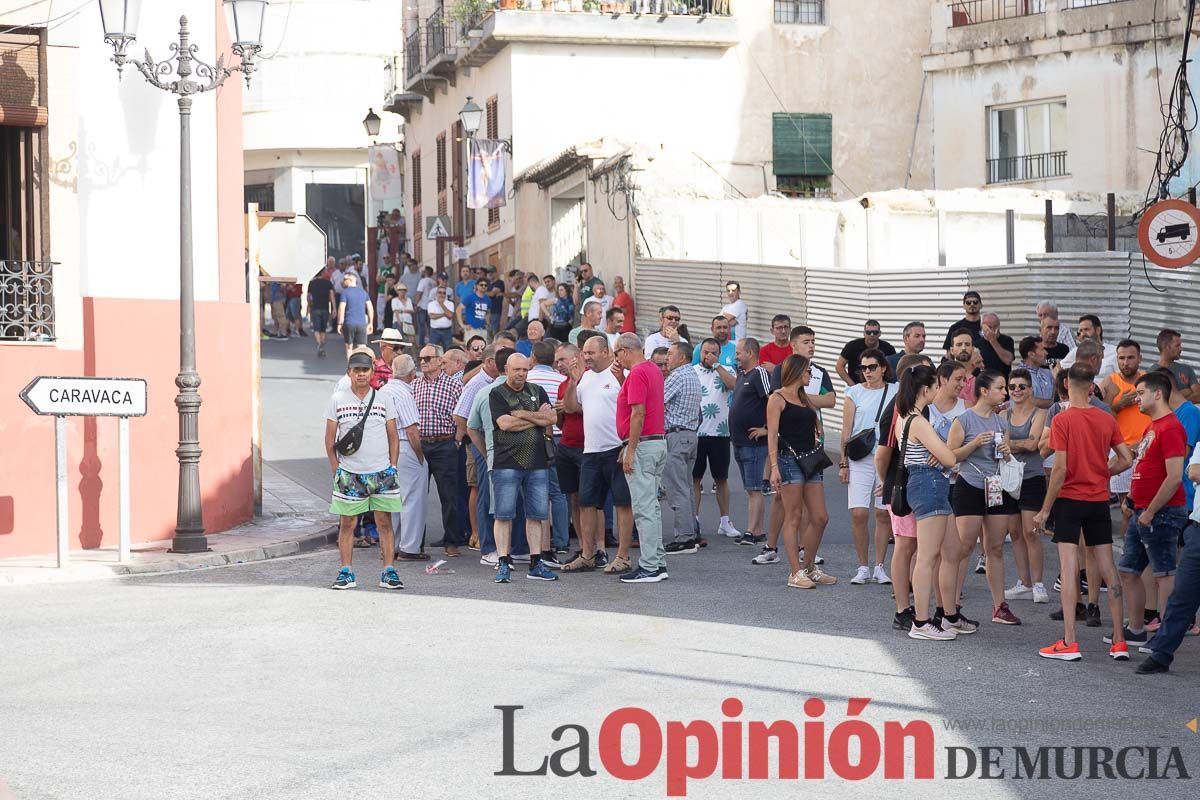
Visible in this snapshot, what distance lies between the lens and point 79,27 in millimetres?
16281

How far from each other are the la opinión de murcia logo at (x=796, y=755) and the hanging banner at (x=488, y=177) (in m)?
27.2

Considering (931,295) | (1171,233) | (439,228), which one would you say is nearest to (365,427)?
(1171,233)

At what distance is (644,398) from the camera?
13.4 meters

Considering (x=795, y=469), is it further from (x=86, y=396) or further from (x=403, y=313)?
(x=403, y=313)

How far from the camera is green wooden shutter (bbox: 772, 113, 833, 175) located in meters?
36.4

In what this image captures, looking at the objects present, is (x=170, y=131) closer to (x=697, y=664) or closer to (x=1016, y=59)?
(x=697, y=664)

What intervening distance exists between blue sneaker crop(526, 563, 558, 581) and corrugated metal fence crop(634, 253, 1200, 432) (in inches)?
303

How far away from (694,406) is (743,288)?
11.3m

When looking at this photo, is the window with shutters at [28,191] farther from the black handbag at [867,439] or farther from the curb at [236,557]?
the black handbag at [867,439]

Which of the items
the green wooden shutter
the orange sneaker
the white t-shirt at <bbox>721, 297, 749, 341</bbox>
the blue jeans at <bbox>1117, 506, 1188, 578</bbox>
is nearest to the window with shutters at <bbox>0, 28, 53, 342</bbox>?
the orange sneaker

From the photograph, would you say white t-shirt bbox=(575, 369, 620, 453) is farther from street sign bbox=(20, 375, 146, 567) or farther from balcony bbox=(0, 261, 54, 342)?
balcony bbox=(0, 261, 54, 342)

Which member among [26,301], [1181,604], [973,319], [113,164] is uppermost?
[113,164]

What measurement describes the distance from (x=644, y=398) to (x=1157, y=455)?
4.16m

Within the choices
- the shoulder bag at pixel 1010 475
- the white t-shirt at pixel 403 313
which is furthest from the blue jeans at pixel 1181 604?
the white t-shirt at pixel 403 313
